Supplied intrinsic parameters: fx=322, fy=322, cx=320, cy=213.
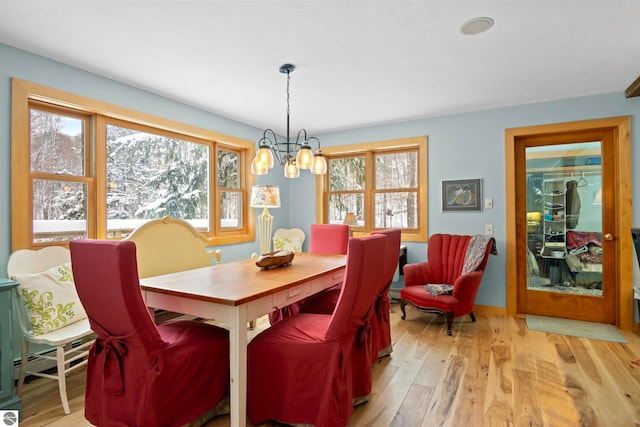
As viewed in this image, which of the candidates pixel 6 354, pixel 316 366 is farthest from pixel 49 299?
pixel 316 366

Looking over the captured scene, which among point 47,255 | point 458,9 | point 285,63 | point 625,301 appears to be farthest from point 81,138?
point 625,301

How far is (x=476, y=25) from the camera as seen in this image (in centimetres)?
211

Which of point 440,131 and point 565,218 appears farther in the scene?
point 440,131

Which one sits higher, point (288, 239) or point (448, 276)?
point (288, 239)

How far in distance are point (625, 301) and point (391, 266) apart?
2742 millimetres

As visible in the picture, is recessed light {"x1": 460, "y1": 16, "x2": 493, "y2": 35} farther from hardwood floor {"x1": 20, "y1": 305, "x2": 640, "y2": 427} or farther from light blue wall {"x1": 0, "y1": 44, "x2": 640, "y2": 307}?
hardwood floor {"x1": 20, "y1": 305, "x2": 640, "y2": 427}

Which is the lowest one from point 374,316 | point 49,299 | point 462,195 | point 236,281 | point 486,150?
point 374,316

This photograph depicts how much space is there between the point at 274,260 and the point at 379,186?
104 inches

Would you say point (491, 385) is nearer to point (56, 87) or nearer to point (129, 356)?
point (129, 356)

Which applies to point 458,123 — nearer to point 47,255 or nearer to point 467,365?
point 467,365

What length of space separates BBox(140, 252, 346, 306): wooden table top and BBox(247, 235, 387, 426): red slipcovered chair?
0.32 meters

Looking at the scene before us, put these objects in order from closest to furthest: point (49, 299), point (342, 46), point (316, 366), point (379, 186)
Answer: point (316, 366) → point (49, 299) → point (342, 46) → point (379, 186)

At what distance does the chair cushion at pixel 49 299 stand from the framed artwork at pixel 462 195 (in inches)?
151

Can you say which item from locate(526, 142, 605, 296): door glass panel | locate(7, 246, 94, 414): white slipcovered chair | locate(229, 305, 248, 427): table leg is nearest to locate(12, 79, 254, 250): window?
locate(7, 246, 94, 414): white slipcovered chair
